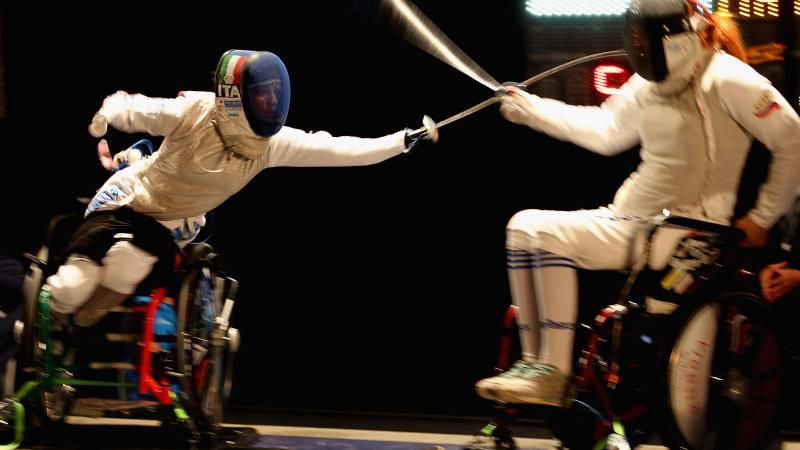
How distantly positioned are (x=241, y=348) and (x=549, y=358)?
5.54 feet

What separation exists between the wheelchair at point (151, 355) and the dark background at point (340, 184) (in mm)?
791

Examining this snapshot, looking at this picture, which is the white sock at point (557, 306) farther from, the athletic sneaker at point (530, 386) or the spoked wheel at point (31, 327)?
the spoked wheel at point (31, 327)

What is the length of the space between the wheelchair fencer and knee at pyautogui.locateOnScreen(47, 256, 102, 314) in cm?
128

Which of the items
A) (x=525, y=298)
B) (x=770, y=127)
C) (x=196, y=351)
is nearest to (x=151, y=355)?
(x=196, y=351)

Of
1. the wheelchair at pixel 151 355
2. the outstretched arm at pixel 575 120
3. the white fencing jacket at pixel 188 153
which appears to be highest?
the outstretched arm at pixel 575 120

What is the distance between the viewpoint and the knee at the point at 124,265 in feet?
10.3

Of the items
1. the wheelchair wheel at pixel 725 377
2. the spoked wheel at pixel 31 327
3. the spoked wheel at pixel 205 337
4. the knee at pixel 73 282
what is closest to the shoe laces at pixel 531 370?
the wheelchair wheel at pixel 725 377

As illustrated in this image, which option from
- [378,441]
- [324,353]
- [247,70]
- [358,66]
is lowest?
[378,441]

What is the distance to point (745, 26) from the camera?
3.59m

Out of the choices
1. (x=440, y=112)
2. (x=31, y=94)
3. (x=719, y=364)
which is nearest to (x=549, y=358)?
(x=719, y=364)

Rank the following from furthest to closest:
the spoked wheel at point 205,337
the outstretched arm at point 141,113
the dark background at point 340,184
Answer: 1. the dark background at point 340,184
2. the outstretched arm at point 141,113
3. the spoked wheel at point 205,337

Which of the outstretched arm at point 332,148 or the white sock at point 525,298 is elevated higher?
the outstretched arm at point 332,148

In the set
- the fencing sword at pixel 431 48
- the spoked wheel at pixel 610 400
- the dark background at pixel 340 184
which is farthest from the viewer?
the dark background at pixel 340 184

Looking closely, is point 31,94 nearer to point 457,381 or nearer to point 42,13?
point 42,13
